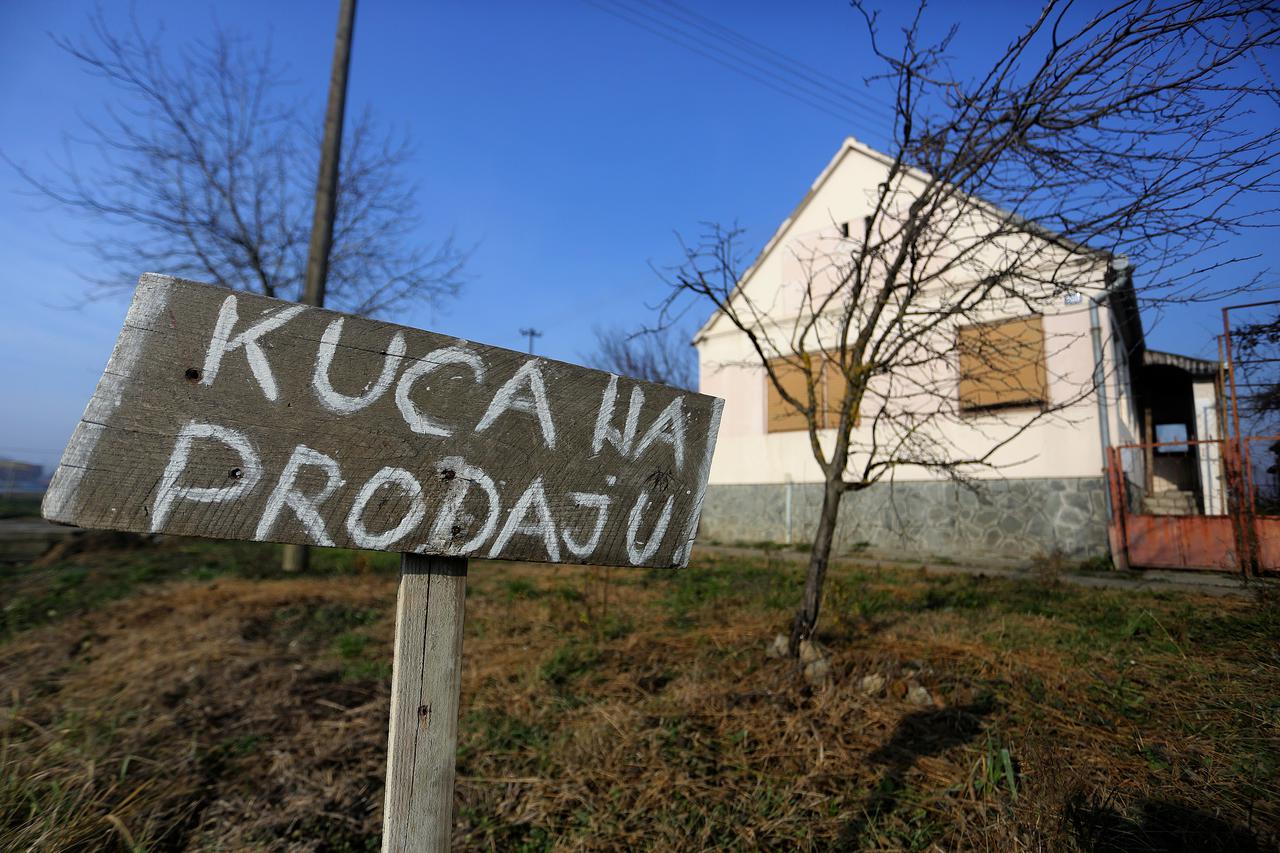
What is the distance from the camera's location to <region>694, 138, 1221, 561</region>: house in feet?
29.4

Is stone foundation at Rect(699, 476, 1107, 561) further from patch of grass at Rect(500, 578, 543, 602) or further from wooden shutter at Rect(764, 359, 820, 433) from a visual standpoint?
patch of grass at Rect(500, 578, 543, 602)

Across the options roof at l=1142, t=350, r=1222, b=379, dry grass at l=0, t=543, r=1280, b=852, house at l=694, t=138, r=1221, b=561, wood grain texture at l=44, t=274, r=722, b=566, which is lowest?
dry grass at l=0, t=543, r=1280, b=852

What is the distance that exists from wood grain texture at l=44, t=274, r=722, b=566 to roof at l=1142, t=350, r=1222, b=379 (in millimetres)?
15131

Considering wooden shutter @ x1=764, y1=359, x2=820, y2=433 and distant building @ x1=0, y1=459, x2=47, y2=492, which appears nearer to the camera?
wooden shutter @ x1=764, y1=359, x2=820, y2=433

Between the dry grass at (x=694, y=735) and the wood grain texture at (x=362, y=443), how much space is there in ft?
4.98

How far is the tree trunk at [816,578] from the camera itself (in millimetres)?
3721

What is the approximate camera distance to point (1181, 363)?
41.5ft

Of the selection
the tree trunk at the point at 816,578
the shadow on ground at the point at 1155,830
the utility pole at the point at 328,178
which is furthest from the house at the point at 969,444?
the utility pole at the point at 328,178

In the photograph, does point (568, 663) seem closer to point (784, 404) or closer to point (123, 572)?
point (123, 572)

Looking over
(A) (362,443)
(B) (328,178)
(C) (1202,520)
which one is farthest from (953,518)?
(A) (362,443)

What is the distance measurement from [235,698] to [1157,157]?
5259 mm

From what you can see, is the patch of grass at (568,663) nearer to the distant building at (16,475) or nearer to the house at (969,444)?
the house at (969,444)

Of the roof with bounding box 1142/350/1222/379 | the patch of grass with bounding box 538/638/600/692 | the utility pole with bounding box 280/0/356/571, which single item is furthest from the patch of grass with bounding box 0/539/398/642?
the roof with bounding box 1142/350/1222/379

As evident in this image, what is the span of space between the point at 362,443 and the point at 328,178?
797 cm
